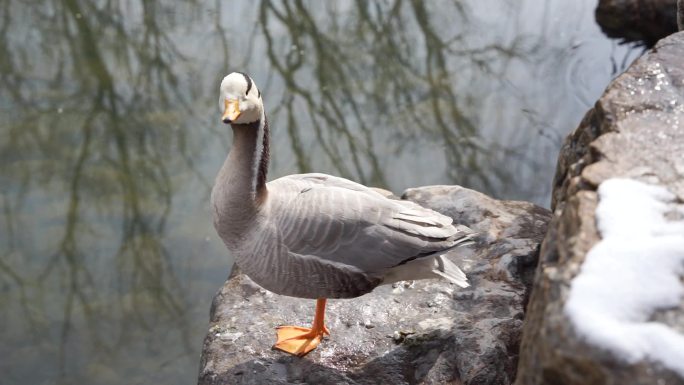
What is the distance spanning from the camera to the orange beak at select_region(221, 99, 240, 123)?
3.04 m

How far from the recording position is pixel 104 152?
684cm

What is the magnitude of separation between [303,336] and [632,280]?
2041 millimetres

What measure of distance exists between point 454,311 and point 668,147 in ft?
5.40

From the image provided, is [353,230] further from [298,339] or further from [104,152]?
[104,152]

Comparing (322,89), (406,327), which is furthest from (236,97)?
(322,89)

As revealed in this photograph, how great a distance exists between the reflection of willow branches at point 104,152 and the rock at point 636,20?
5270 millimetres

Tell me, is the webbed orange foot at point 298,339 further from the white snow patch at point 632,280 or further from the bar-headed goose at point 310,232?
the white snow patch at point 632,280

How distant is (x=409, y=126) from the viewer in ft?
23.9

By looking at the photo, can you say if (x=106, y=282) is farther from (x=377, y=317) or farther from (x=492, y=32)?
(x=492, y=32)

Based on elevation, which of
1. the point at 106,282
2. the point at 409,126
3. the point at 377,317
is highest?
the point at 409,126

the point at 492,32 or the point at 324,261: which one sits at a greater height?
the point at 492,32

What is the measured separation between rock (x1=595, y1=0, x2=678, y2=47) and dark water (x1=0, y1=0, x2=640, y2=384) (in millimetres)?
216

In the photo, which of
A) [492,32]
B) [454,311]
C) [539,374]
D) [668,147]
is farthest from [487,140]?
[539,374]

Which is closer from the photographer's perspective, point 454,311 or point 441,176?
point 454,311
